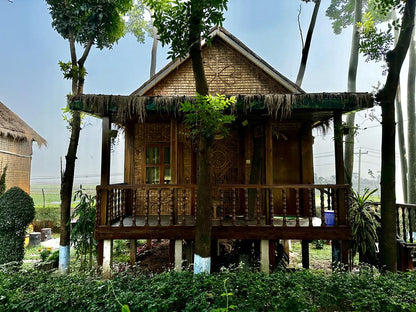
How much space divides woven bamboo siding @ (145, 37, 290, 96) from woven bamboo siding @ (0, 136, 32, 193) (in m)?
9.39

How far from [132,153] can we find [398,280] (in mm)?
6183

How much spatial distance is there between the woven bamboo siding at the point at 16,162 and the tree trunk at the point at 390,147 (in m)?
14.7

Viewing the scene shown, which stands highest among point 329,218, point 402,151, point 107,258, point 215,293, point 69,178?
point 402,151

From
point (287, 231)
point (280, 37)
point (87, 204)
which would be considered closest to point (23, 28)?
point (280, 37)

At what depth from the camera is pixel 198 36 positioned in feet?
10.8

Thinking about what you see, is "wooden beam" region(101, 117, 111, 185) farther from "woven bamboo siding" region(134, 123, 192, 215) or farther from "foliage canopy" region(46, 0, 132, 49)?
"foliage canopy" region(46, 0, 132, 49)

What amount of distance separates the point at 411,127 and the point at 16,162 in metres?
19.1

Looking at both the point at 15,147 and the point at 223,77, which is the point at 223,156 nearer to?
the point at 223,77

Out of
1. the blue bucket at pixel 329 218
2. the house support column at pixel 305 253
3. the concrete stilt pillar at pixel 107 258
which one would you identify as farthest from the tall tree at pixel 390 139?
the concrete stilt pillar at pixel 107 258

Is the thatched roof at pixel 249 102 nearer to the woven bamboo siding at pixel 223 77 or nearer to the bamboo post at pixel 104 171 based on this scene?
the bamboo post at pixel 104 171

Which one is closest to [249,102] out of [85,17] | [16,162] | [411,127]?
[85,17]

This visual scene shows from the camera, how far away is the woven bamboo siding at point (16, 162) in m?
11.2

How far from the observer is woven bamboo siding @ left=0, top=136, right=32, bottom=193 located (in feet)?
36.8

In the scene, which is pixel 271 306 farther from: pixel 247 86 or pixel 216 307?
pixel 247 86
